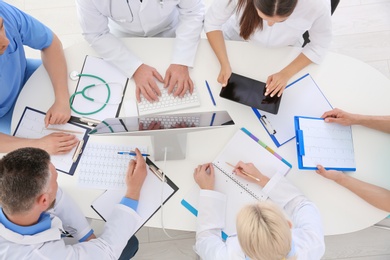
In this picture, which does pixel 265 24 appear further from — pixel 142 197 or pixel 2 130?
pixel 2 130

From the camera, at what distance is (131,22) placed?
5.03 feet

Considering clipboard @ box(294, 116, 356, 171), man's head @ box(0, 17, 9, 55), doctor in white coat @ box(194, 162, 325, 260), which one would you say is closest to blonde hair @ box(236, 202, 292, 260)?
doctor in white coat @ box(194, 162, 325, 260)

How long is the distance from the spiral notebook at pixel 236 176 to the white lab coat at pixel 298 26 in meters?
0.43

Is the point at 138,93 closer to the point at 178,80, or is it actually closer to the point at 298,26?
the point at 178,80

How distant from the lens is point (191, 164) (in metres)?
1.34

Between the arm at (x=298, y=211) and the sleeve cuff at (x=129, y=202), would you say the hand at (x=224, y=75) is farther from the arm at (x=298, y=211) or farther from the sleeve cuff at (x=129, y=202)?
the sleeve cuff at (x=129, y=202)

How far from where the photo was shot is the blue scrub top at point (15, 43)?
1363 mm

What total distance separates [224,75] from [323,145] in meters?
0.47

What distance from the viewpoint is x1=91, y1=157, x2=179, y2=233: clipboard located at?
1.29m

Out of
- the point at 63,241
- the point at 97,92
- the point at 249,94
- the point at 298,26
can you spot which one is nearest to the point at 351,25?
the point at 298,26

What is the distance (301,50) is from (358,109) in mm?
332

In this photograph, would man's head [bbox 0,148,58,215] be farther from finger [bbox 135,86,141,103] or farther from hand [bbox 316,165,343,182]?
hand [bbox 316,165,343,182]

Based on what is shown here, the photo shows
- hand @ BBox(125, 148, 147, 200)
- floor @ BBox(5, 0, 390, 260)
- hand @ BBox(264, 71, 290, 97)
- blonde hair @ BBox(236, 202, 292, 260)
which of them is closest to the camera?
blonde hair @ BBox(236, 202, 292, 260)

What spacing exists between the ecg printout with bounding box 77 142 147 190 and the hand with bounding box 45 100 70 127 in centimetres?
14
